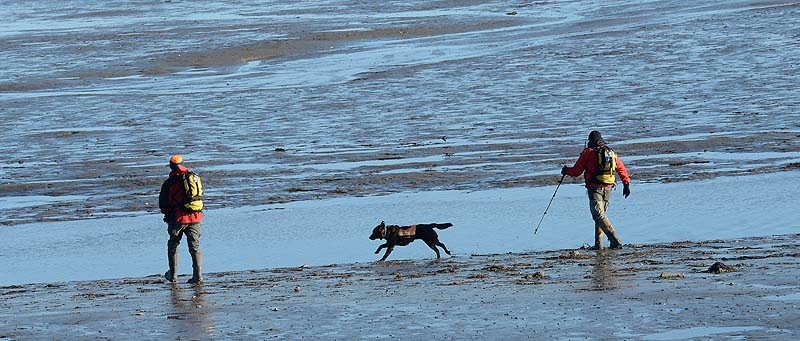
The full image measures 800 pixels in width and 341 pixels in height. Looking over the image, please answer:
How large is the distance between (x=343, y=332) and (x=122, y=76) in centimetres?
2923

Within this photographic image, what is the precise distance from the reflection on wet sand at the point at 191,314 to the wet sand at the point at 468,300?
18 millimetres

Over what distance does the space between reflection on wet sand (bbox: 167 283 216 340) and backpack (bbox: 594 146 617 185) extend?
408 centimetres

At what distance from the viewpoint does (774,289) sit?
455 inches

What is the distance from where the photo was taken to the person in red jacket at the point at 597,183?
15039mm

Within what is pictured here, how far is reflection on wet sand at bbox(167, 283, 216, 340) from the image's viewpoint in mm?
11281

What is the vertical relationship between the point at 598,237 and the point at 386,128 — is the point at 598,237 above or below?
below

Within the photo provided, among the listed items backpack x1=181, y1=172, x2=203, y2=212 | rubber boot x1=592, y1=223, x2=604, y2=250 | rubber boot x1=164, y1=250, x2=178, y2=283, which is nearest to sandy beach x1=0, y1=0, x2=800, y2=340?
rubber boot x1=164, y1=250, x2=178, y2=283

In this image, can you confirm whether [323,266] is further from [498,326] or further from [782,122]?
[782,122]

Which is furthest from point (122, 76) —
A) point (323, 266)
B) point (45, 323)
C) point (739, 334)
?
point (739, 334)

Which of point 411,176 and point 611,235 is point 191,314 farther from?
point 411,176

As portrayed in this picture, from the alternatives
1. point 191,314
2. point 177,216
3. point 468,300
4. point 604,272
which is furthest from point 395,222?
point 191,314

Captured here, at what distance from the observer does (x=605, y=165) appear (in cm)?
1508

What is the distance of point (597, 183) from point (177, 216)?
4.17 m

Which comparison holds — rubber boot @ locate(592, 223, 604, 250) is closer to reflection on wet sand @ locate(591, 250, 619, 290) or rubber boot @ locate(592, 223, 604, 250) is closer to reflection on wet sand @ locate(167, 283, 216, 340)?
reflection on wet sand @ locate(591, 250, 619, 290)
